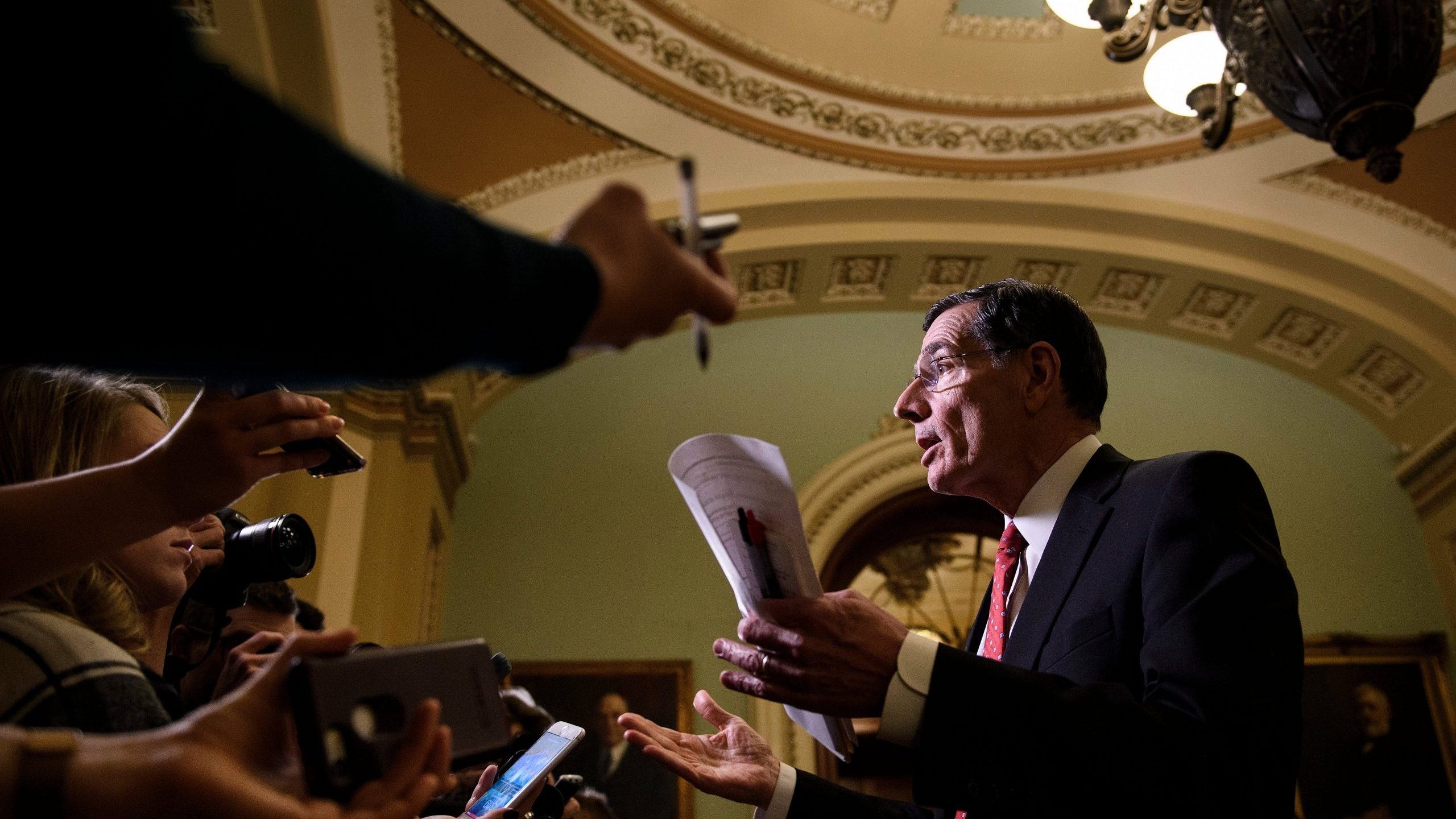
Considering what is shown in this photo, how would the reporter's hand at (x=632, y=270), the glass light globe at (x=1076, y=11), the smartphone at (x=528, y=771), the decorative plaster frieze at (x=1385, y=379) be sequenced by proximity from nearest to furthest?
the reporter's hand at (x=632, y=270)
the smartphone at (x=528, y=771)
the glass light globe at (x=1076, y=11)
the decorative plaster frieze at (x=1385, y=379)

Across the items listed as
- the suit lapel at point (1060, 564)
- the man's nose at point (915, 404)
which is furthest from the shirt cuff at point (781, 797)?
the man's nose at point (915, 404)

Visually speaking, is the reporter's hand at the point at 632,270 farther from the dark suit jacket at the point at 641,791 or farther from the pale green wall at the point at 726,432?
the pale green wall at the point at 726,432

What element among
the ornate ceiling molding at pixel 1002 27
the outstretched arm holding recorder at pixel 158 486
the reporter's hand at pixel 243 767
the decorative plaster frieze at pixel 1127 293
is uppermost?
the ornate ceiling molding at pixel 1002 27

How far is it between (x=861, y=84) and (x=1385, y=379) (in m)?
4.05

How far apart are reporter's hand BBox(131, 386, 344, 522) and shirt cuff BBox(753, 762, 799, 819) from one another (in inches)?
47.8

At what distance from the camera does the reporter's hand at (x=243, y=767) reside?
2.64ft

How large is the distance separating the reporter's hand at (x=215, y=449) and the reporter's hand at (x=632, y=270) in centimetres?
56

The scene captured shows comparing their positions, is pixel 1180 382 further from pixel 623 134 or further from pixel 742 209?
pixel 623 134

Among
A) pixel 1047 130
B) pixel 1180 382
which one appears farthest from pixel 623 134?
pixel 1180 382

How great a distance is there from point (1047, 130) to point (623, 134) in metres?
2.74

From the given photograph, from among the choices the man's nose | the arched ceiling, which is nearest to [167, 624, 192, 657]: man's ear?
the man's nose

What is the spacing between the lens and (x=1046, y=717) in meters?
1.44

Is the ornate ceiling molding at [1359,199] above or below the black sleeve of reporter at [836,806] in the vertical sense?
above

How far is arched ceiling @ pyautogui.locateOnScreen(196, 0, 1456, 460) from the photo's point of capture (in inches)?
243
